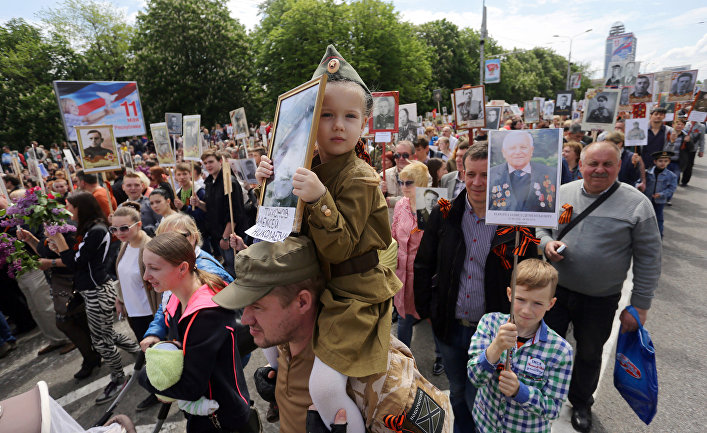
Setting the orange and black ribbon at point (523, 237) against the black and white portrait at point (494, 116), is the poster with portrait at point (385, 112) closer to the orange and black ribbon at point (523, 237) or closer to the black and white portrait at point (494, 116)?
the orange and black ribbon at point (523, 237)

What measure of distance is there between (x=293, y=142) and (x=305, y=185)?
22 centimetres

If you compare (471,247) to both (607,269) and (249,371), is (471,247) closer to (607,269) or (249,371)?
(607,269)

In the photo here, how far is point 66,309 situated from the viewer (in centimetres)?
422

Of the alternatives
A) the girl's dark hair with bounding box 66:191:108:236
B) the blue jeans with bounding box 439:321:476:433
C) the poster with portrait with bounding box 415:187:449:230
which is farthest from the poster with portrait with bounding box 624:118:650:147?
the girl's dark hair with bounding box 66:191:108:236

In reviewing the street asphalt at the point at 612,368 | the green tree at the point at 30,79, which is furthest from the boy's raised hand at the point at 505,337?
the green tree at the point at 30,79

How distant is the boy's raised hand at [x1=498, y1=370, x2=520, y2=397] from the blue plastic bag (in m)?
1.37

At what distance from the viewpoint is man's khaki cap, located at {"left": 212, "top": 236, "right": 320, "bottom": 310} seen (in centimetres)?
123

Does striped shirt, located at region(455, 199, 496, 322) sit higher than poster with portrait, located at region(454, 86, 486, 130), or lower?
lower

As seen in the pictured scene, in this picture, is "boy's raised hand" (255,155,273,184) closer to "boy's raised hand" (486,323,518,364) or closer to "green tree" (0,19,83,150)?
"boy's raised hand" (486,323,518,364)

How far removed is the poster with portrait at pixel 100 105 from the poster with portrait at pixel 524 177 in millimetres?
8478

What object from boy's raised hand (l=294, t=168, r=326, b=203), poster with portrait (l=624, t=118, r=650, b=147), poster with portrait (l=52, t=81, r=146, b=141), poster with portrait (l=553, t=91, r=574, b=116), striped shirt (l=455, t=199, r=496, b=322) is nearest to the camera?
boy's raised hand (l=294, t=168, r=326, b=203)

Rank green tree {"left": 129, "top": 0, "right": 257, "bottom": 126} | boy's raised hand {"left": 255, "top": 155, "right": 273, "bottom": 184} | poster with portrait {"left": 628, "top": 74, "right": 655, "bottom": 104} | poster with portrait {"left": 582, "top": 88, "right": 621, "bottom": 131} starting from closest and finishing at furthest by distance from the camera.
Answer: boy's raised hand {"left": 255, "top": 155, "right": 273, "bottom": 184} < poster with portrait {"left": 582, "top": 88, "right": 621, "bottom": 131} < poster with portrait {"left": 628, "top": 74, "right": 655, "bottom": 104} < green tree {"left": 129, "top": 0, "right": 257, "bottom": 126}

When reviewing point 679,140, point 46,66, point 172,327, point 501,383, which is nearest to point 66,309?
point 172,327

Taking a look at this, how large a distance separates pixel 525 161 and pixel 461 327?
1.31 m
